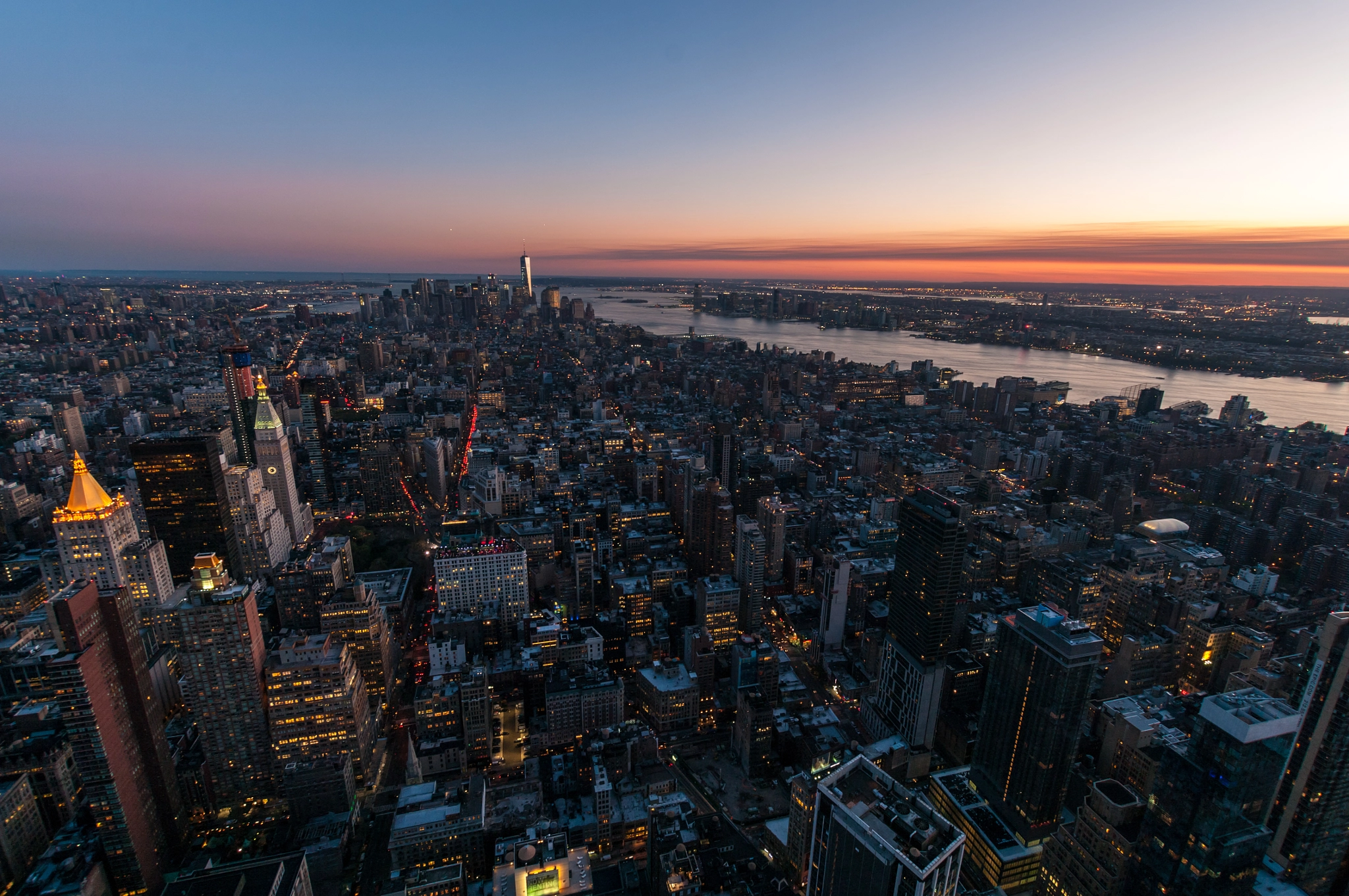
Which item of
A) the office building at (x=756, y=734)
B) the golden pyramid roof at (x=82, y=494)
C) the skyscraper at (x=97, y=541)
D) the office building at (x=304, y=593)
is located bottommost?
the office building at (x=756, y=734)

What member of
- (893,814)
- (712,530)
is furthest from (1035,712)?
(712,530)

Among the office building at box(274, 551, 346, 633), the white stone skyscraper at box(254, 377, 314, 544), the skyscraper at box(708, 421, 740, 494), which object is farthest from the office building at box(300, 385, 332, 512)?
the skyscraper at box(708, 421, 740, 494)

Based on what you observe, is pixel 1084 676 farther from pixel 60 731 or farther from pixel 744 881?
pixel 60 731

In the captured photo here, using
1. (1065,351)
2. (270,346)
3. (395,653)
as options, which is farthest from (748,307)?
(395,653)

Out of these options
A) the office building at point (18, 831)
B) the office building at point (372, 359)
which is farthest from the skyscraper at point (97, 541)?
the office building at point (372, 359)

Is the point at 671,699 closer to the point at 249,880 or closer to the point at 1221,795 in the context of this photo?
the point at 249,880

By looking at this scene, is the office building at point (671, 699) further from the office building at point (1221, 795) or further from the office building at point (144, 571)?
the office building at point (144, 571)

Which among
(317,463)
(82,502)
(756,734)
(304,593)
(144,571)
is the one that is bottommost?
(756,734)
